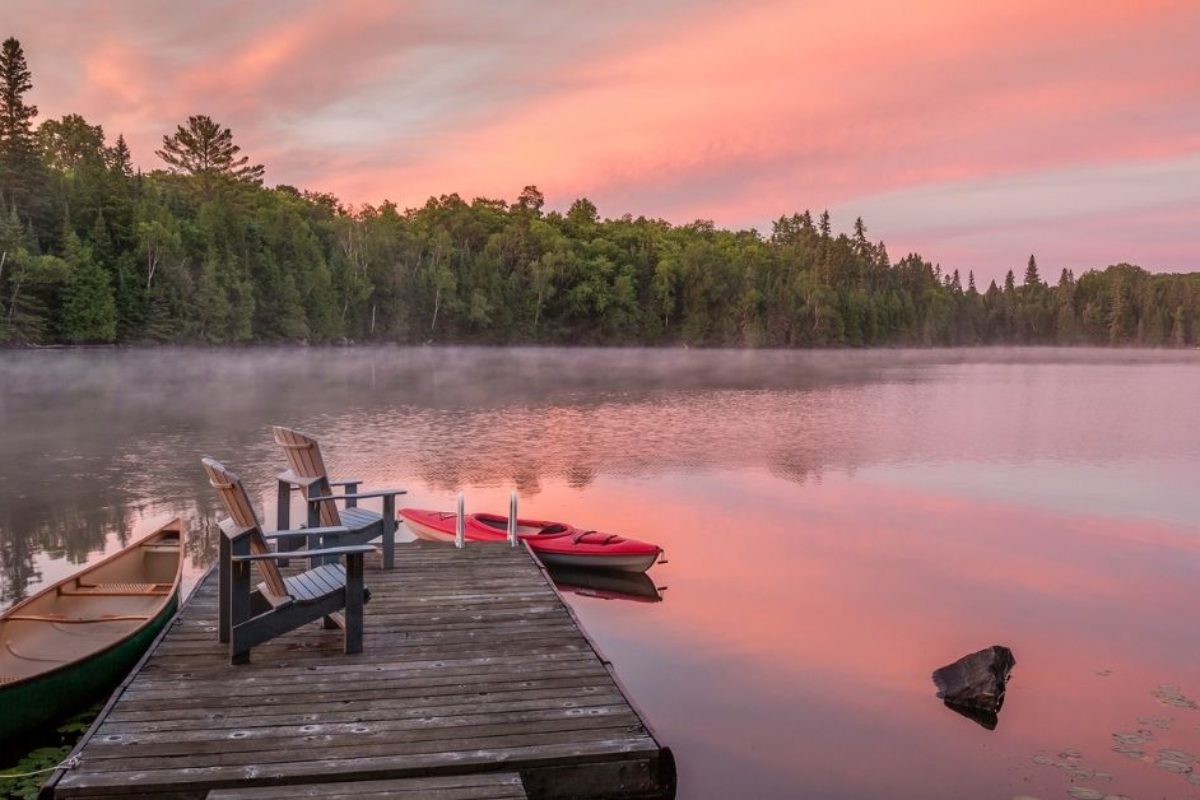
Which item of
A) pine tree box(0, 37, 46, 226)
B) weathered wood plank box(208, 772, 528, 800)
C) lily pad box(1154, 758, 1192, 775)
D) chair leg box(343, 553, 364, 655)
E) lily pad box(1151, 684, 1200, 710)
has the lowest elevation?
lily pad box(1151, 684, 1200, 710)

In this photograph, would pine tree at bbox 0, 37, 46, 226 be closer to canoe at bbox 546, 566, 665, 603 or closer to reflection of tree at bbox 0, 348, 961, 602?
reflection of tree at bbox 0, 348, 961, 602

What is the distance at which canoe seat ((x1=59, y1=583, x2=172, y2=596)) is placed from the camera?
8883mm

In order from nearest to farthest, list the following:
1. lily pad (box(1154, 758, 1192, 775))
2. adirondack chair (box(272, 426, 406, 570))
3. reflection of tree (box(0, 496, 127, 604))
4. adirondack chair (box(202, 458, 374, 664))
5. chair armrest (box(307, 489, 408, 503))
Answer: adirondack chair (box(202, 458, 374, 664)) < lily pad (box(1154, 758, 1192, 775)) < chair armrest (box(307, 489, 408, 503)) < adirondack chair (box(272, 426, 406, 570)) < reflection of tree (box(0, 496, 127, 604))

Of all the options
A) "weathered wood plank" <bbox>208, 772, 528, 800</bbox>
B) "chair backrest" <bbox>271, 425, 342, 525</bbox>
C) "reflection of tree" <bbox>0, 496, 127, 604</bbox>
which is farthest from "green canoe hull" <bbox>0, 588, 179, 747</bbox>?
"reflection of tree" <bbox>0, 496, 127, 604</bbox>

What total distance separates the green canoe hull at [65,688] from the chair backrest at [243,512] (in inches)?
74.3

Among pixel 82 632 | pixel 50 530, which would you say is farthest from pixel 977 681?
pixel 50 530

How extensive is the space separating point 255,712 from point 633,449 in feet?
75.2

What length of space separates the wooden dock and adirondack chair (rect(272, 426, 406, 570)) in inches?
49.8

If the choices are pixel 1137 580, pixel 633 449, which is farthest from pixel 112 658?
pixel 633 449

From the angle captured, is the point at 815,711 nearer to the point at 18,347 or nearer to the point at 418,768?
the point at 418,768

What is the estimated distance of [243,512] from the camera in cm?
643

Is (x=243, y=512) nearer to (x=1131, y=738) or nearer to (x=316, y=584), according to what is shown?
(x=316, y=584)

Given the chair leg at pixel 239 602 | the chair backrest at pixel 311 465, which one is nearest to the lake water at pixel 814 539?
the chair backrest at pixel 311 465

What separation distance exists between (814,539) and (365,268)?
3955 inches
